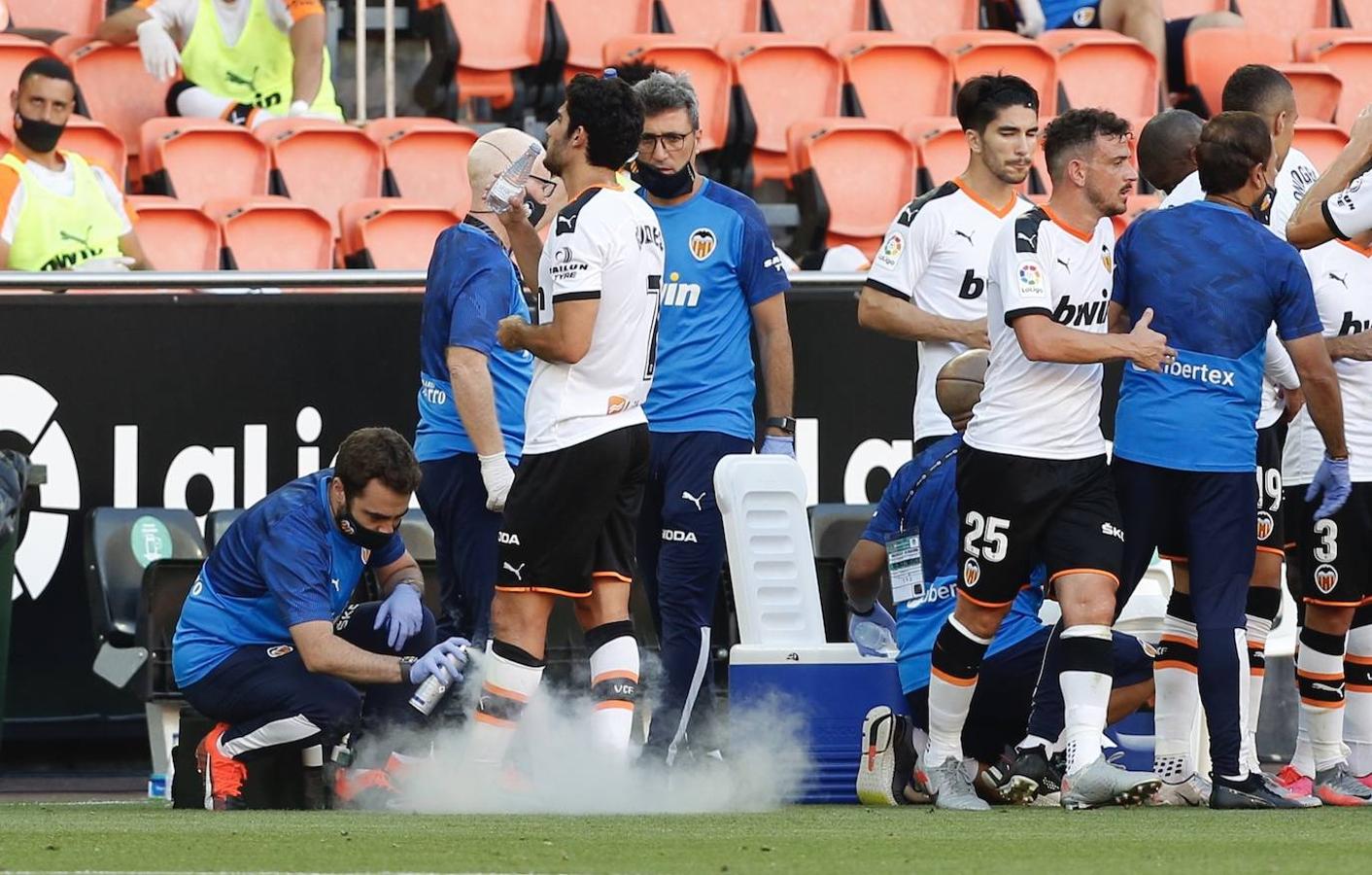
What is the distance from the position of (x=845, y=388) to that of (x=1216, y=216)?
262cm

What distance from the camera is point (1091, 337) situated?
595 cm

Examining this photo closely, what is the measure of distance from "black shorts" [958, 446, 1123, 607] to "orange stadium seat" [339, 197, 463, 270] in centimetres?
432

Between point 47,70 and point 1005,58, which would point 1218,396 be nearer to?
point 47,70

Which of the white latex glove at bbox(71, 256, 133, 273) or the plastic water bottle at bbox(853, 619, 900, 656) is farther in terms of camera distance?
the white latex glove at bbox(71, 256, 133, 273)

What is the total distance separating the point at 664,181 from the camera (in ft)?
23.0

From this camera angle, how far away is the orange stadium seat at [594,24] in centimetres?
1162

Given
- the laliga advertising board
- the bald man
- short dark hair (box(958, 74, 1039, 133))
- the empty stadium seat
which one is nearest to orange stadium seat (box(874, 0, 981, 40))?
the empty stadium seat

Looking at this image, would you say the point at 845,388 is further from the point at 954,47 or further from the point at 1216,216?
the point at 954,47

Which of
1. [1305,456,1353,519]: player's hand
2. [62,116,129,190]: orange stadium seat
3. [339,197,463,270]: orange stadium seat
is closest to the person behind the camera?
[1305,456,1353,519]: player's hand

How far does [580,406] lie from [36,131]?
4.04 m

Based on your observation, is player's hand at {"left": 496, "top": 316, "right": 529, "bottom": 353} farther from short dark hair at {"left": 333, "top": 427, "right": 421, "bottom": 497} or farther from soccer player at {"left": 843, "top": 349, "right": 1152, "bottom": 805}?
soccer player at {"left": 843, "top": 349, "right": 1152, "bottom": 805}

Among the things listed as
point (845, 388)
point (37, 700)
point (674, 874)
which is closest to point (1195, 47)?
point (845, 388)

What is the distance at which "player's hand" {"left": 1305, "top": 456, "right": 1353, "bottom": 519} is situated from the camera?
20.8 feet

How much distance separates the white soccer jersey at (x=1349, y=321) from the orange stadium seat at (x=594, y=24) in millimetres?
5458
